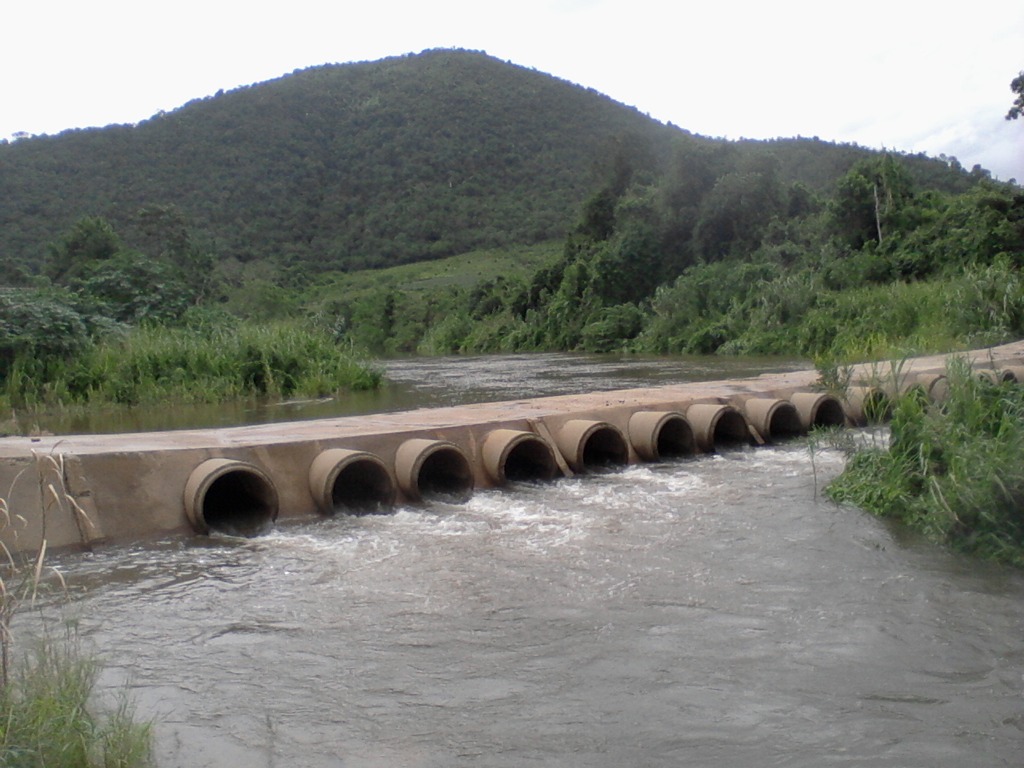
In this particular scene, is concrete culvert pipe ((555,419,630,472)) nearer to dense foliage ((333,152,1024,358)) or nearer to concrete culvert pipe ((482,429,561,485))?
concrete culvert pipe ((482,429,561,485))

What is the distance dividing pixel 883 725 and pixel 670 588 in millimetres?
1527

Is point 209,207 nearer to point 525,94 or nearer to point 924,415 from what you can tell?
point 525,94

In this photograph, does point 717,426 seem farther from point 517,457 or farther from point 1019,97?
point 1019,97

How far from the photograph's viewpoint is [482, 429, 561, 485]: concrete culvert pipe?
23.8 ft

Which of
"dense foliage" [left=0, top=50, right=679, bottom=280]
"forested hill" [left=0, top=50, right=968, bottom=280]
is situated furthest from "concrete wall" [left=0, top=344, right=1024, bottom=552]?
"dense foliage" [left=0, top=50, right=679, bottom=280]

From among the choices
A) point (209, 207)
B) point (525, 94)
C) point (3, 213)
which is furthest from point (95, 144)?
point (525, 94)

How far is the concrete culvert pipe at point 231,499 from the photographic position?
596 cm

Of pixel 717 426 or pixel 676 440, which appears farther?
pixel 717 426

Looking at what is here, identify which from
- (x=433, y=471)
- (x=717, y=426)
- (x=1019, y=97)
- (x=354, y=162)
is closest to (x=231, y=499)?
(x=433, y=471)

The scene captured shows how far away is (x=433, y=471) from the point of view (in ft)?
24.4

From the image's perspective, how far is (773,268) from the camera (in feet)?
98.0

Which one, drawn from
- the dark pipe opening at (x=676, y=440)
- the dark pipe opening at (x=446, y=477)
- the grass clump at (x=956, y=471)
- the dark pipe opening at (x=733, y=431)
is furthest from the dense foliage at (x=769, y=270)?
the dark pipe opening at (x=446, y=477)

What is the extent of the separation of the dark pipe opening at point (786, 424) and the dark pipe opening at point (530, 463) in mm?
2639

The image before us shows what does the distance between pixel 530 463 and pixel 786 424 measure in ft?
9.68
